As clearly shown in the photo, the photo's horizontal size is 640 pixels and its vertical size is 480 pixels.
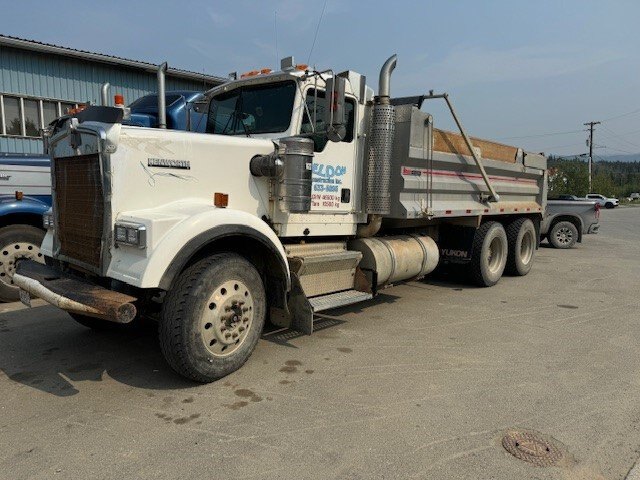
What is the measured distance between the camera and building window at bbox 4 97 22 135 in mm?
11797

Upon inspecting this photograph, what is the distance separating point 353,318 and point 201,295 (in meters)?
2.63

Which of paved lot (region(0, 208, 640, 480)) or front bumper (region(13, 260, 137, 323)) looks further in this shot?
front bumper (region(13, 260, 137, 323))

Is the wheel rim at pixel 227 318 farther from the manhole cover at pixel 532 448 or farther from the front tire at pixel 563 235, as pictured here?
the front tire at pixel 563 235

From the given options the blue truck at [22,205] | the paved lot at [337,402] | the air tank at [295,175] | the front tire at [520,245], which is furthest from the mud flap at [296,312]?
the front tire at [520,245]

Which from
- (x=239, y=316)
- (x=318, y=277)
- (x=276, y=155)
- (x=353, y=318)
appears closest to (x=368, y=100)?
(x=276, y=155)

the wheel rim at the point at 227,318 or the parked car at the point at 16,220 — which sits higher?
the parked car at the point at 16,220

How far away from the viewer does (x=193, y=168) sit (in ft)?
13.2

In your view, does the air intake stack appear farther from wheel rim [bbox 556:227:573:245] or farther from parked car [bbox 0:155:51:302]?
wheel rim [bbox 556:227:573:245]

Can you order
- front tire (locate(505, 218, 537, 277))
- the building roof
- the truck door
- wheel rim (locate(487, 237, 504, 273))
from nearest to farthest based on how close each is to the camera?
the truck door < wheel rim (locate(487, 237, 504, 273)) < front tire (locate(505, 218, 537, 277)) < the building roof

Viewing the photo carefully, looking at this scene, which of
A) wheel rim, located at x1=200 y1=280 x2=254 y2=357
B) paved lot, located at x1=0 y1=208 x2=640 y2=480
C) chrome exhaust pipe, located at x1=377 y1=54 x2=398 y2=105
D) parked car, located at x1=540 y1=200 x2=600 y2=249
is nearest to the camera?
paved lot, located at x1=0 y1=208 x2=640 y2=480

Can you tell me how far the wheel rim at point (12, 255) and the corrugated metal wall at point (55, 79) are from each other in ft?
23.7

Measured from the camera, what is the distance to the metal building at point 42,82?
11627 millimetres

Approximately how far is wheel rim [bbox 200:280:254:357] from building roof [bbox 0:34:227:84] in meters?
8.11

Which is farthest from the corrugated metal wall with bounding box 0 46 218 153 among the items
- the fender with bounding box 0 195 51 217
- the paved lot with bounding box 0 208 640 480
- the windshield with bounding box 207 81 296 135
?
the windshield with bounding box 207 81 296 135
